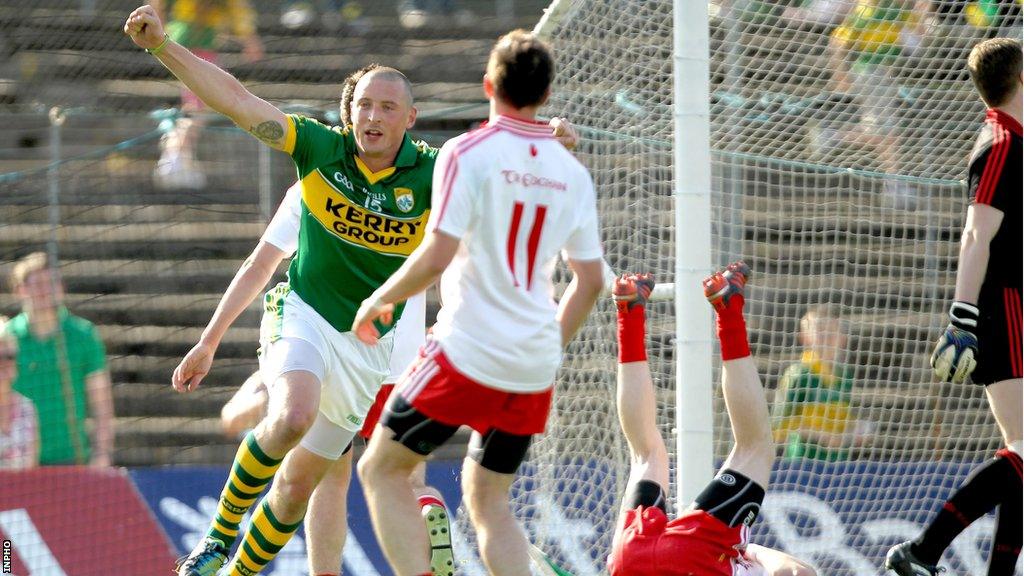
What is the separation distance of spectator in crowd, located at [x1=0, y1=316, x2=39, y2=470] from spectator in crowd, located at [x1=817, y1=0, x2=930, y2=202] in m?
4.94

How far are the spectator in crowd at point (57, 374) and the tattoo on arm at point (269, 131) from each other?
3.84 metres

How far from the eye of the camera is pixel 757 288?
30.7ft

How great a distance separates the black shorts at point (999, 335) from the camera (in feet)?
19.1

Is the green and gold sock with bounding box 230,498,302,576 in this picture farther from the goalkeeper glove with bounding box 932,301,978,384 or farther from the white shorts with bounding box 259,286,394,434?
the goalkeeper glove with bounding box 932,301,978,384

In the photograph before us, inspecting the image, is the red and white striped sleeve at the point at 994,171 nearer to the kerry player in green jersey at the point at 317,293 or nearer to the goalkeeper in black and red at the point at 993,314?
the goalkeeper in black and red at the point at 993,314

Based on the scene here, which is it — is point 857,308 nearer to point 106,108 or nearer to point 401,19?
point 401,19

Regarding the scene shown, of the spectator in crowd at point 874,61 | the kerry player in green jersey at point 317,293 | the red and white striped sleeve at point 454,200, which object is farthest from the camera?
the spectator in crowd at point 874,61

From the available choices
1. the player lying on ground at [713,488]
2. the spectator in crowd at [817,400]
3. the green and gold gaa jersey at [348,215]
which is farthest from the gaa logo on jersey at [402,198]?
the spectator in crowd at [817,400]

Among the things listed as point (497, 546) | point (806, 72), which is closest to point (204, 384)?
point (806, 72)

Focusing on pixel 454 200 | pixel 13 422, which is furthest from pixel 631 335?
pixel 13 422

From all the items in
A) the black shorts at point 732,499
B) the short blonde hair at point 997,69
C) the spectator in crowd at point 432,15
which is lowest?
the black shorts at point 732,499

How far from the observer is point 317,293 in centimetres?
605

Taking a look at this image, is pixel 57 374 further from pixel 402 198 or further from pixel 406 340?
pixel 402 198

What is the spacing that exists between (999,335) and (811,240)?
4148mm
